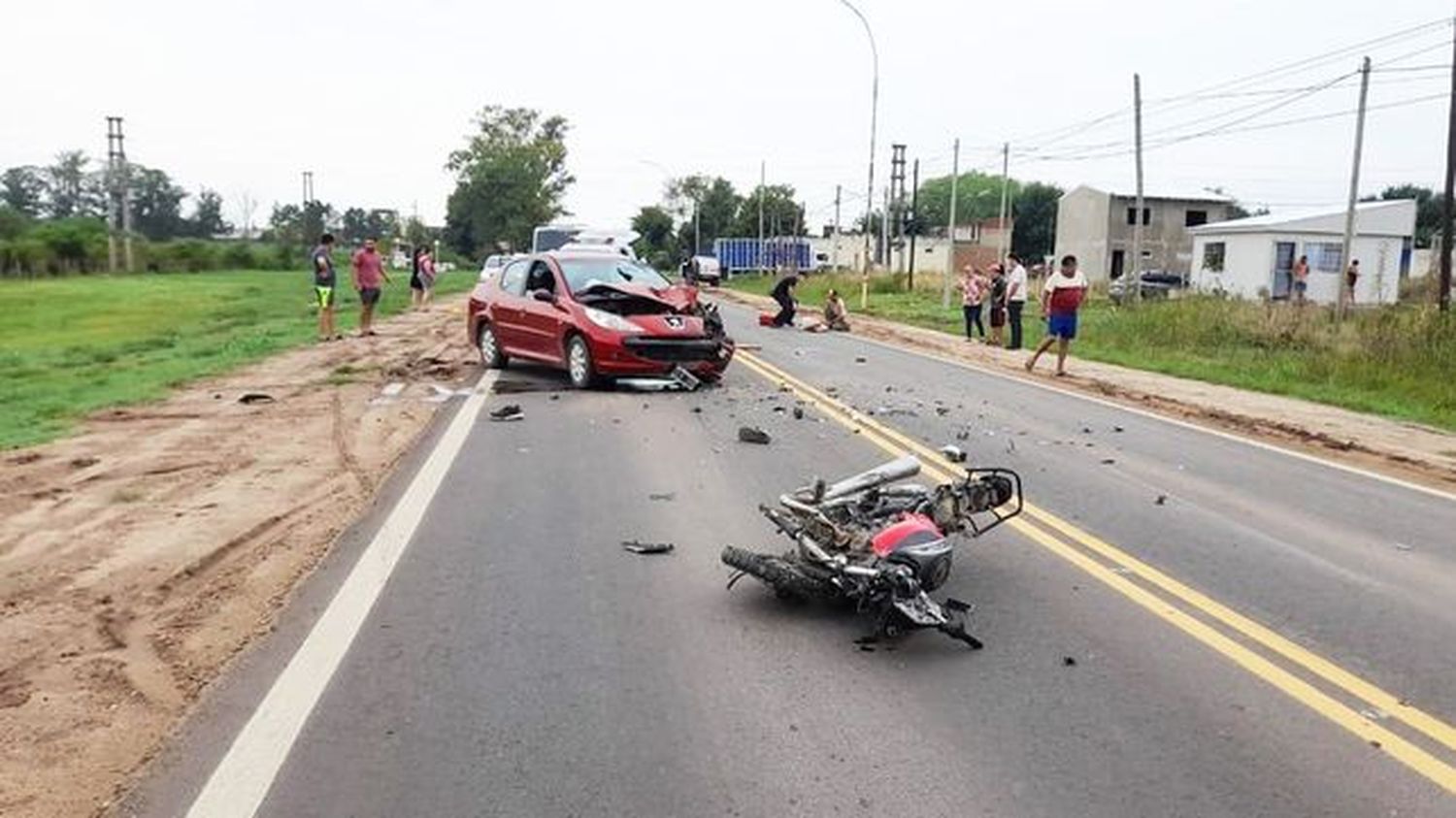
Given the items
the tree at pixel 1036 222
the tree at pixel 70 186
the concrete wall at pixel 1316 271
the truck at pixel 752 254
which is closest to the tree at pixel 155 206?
the tree at pixel 70 186

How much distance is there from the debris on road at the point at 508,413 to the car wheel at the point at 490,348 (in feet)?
14.2

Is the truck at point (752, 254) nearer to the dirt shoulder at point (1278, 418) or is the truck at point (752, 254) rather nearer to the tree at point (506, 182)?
the tree at point (506, 182)

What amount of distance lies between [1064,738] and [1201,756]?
0.44 metres

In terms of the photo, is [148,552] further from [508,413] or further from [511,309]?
[511,309]

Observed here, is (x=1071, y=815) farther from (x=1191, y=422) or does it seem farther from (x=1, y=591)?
(x=1191, y=422)

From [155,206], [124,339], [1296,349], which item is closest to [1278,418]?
[1296,349]

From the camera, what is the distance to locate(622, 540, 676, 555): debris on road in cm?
686

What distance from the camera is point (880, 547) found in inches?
222

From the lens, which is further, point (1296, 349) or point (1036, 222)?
point (1036, 222)

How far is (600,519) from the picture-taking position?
7.69 metres

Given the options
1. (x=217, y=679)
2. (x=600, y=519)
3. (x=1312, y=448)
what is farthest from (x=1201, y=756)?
(x=1312, y=448)

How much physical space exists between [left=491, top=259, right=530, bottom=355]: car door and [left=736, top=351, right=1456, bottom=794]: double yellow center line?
30.9ft

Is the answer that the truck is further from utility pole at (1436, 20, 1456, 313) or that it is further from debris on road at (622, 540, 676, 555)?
debris on road at (622, 540, 676, 555)

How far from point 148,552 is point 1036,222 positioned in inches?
4085
